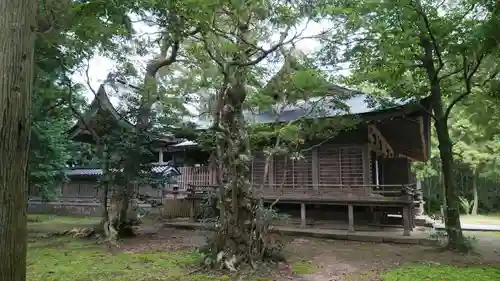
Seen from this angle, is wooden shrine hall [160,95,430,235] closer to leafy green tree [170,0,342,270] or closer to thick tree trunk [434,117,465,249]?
thick tree trunk [434,117,465,249]

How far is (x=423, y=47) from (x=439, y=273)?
593 cm

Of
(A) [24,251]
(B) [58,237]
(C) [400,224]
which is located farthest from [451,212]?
(B) [58,237]

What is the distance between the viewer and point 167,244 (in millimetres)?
10828

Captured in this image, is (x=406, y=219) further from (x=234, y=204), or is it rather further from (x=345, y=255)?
(x=234, y=204)

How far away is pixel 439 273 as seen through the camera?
691cm

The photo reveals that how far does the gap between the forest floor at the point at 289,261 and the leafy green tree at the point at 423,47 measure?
5.52 ft

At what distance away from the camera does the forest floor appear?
270 inches

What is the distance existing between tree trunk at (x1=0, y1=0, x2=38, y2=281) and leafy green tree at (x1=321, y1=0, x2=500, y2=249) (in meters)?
6.17

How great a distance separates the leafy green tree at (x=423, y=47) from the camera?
8.12 metres

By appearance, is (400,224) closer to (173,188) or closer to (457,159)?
(173,188)

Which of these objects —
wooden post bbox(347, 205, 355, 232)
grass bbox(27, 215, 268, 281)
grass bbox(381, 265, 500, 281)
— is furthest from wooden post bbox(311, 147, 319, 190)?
grass bbox(381, 265, 500, 281)

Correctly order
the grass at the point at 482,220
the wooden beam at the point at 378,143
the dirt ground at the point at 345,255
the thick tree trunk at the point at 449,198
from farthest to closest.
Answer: the grass at the point at 482,220 < the wooden beam at the point at 378,143 < the thick tree trunk at the point at 449,198 < the dirt ground at the point at 345,255

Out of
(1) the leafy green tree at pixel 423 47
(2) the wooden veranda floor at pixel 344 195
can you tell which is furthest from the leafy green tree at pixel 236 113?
(2) the wooden veranda floor at pixel 344 195

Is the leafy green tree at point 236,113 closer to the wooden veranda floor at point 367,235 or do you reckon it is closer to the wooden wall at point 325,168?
the wooden veranda floor at point 367,235
